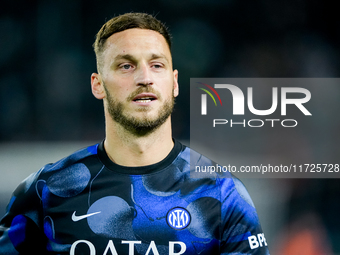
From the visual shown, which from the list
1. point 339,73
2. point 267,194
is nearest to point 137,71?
point 267,194

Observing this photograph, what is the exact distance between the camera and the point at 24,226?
5.56 ft

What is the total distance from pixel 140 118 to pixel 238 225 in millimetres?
750

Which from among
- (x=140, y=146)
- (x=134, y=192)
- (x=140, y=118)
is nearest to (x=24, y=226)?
(x=134, y=192)

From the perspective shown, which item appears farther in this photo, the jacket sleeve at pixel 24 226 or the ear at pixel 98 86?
the ear at pixel 98 86

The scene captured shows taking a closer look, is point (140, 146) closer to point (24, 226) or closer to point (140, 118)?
point (140, 118)

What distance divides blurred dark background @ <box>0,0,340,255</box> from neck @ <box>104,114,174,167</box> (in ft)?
1.33

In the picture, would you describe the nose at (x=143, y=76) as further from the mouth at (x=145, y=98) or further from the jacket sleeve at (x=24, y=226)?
the jacket sleeve at (x=24, y=226)

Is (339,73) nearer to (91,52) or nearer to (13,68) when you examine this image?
(91,52)

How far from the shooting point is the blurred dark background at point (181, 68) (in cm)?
A: 211

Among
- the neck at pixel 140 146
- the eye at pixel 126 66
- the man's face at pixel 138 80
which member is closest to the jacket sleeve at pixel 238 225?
the neck at pixel 140 146

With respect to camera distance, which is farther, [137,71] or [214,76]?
[214,76]

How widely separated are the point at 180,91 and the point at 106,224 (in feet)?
3.19

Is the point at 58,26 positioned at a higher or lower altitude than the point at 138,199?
higher

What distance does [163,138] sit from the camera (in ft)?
5.55
